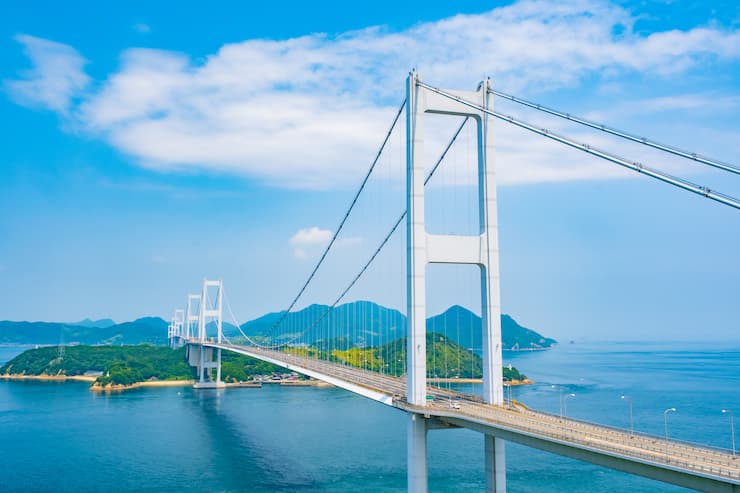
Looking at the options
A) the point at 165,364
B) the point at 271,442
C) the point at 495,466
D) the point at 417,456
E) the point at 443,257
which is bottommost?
the point at 271,442

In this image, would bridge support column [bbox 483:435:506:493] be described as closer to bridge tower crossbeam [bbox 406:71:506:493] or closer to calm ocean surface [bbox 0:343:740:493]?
bridge tower crossbeam [bbox 406:71:506:493]

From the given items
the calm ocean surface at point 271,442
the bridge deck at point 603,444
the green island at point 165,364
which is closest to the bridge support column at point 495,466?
the bridge deck at point 603,444

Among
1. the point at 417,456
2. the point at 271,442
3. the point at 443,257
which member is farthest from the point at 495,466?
the point at 271,442

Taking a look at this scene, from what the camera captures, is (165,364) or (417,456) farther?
(165,364)

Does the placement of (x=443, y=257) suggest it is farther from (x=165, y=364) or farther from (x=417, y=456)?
(x=165, y=364)

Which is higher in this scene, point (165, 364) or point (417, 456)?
point (417, 456)

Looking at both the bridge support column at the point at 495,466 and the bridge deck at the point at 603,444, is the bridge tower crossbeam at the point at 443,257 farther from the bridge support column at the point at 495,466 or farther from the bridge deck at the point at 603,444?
the bridge deck at the point at 603,444

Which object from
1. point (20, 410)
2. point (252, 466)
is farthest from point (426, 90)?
point (20, 410)

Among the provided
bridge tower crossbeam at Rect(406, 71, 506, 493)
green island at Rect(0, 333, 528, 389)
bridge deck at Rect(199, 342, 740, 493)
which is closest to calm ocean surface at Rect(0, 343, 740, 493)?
green island at Rect(0, 333, 528, 389)
